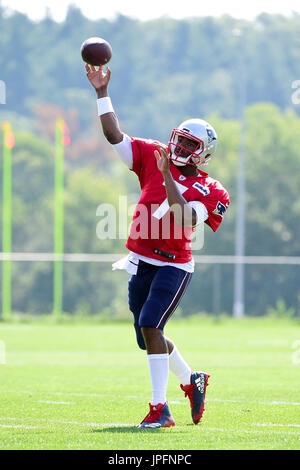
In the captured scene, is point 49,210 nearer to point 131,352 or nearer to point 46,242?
point 46,242

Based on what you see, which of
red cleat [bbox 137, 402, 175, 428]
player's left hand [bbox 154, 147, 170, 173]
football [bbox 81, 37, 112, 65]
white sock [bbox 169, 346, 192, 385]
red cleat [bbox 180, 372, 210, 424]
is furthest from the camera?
football [bbox 81, 37, 112, 65]

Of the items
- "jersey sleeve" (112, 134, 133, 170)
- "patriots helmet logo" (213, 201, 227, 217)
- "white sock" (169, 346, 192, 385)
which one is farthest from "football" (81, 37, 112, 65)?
"white sock" (169, 346, 192, 385)

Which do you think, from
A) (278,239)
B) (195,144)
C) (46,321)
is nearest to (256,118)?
(278,239)

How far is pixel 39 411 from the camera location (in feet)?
20.8

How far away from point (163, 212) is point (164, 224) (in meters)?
0.08

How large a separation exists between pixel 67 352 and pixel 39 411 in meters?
6.01

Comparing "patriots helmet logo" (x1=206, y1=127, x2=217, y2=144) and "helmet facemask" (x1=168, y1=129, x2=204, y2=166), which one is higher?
"patriots helmet logo" (x1=206, y1=127, x2=217, y2=144)

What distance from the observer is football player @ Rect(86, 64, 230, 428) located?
580 centimetres

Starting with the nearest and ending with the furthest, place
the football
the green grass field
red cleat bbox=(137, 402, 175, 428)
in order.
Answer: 1. the green grass field
2. red cleat bbox=(137, 402, 175, 428)
3. the football

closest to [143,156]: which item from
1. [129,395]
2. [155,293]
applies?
[155,293]

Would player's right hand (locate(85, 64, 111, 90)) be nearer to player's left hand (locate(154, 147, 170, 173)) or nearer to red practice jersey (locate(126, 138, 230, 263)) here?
red practice jersey (locate(126, 138, 230, 263))

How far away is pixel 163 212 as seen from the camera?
5922mm

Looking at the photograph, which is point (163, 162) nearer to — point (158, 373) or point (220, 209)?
point (220, 209)

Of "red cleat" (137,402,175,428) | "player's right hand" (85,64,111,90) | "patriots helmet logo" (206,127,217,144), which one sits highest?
"player's right hand" (85,64,111,90)
